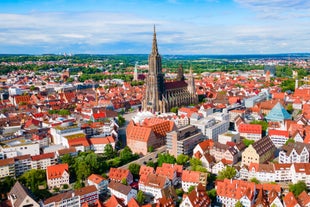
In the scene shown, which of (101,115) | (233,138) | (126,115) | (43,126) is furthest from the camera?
(126,115)

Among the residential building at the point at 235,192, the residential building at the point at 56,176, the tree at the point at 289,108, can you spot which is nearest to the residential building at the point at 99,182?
the residential building at the point at 56,176

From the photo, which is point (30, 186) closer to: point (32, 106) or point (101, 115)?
point (101, 115)

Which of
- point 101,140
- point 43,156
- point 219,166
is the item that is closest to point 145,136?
point 101,140

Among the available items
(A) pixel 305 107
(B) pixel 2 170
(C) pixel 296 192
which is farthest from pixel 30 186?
(A) pixel 305 107

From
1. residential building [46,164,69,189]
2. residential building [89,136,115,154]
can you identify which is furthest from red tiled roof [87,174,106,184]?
residential building [89,136,115,154]

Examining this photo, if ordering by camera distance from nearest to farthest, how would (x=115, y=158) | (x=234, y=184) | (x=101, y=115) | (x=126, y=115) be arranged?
(x=234, y=184), (x=115, y=158), (x=101, y=115), (x=126, y=115)

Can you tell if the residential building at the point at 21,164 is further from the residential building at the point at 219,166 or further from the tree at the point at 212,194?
the residential building at the point at 219,166
